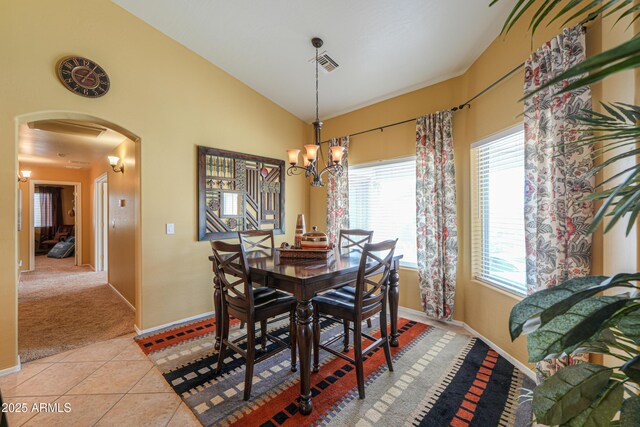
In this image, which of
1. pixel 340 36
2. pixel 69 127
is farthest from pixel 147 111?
pixel 340 36

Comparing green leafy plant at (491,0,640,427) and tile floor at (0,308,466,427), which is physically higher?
green leafy plant at (491,0,640,427)

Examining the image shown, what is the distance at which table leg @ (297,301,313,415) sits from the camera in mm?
1791

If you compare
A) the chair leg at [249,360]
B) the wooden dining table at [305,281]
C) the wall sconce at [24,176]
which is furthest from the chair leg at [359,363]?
the wall sconce at [24,176]

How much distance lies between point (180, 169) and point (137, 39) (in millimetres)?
1394

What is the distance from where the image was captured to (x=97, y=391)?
2029 millimetres

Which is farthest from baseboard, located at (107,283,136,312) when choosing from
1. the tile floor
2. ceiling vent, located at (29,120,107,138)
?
ceiling vent, located at (29,120,107,138)

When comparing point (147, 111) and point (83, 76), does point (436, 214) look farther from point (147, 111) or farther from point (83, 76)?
point (83, 76)

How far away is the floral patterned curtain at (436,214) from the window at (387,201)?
26 cm

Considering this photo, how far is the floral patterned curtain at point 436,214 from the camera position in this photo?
9.84 ft

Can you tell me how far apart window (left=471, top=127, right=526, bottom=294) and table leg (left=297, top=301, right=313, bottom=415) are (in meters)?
1.80

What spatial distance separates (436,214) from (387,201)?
78cm

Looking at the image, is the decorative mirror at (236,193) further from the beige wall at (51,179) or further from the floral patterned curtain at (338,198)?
the beige wall at (51,179)

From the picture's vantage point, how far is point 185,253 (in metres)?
3.25

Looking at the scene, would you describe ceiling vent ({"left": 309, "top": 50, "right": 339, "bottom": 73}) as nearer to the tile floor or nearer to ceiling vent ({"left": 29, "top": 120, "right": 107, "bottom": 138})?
ceiling vent ({"left": 29, "top": 120, "right": 107, "bottom": 138})
